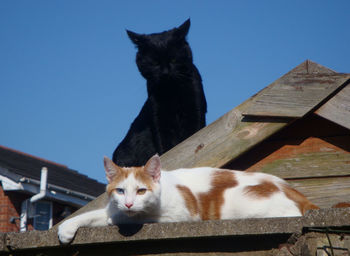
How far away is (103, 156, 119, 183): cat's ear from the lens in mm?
3094

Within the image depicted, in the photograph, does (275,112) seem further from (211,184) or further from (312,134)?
(211,184)

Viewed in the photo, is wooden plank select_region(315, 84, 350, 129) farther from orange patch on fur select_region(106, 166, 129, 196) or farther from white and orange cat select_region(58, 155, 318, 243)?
orange patch on fur select_region(106, 166, 129, 196)

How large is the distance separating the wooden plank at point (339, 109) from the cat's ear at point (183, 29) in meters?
2.36

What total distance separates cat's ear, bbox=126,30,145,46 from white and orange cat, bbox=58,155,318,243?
259cm

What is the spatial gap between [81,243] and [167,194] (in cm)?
63

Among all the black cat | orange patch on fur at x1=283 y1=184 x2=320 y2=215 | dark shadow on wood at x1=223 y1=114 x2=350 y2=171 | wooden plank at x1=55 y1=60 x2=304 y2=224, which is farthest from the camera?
the black cat

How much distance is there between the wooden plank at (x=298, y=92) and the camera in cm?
342

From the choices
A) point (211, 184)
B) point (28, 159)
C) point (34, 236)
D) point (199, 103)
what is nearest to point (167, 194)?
point (211, 184)

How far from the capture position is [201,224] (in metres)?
2.37

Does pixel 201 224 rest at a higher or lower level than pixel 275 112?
lower

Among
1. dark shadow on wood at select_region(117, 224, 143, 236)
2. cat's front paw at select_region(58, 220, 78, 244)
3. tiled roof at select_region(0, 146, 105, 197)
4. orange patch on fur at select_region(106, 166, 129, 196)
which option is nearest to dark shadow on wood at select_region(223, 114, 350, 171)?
orange patch on fur at select_region(106, 166, 129, 196)

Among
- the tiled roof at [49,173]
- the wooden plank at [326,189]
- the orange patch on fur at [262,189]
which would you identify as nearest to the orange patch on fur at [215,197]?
the orange patch on fur at [262,189]

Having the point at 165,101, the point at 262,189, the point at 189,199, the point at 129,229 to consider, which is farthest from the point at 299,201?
the point at 165,101

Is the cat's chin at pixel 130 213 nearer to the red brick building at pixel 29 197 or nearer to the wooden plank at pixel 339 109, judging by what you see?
the wooden plank at pixel 339 109
